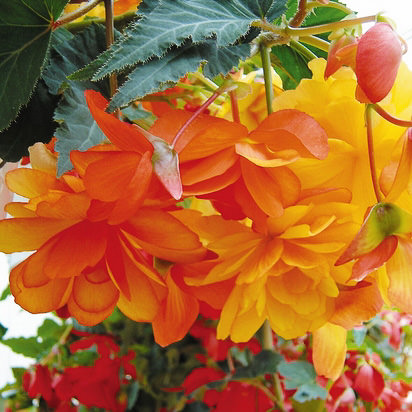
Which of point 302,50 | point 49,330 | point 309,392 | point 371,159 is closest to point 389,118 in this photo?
point 371,159

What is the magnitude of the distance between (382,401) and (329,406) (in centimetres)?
7

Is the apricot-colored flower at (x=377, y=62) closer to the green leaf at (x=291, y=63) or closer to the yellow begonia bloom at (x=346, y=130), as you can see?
the yellow begonia bloom at (x=346, y=130)

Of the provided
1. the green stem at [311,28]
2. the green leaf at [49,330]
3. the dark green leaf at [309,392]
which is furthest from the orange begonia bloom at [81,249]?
the green leaf at [49,330]

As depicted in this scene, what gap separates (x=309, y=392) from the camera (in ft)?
2.24

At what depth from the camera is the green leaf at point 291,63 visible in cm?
35

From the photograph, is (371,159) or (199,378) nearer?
(371,159)

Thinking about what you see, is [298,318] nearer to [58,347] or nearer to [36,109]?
[36,109]

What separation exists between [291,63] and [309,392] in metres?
0.46

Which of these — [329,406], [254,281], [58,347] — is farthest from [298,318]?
[58,347]

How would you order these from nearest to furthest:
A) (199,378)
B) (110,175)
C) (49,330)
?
1. (110,175)
2. (199,378)
3. (49,330)

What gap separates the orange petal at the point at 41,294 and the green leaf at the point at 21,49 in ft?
0.27

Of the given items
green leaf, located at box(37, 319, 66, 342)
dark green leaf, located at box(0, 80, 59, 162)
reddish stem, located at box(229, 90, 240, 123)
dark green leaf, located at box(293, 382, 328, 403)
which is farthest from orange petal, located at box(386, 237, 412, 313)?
green leaf, located at box(37, 319, 66, 342)

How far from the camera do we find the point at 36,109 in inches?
13.3

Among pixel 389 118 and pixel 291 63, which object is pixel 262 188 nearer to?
pixel 389 118
